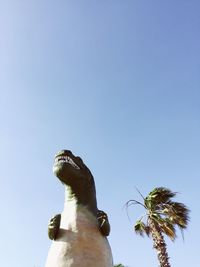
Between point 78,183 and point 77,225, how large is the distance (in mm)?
787

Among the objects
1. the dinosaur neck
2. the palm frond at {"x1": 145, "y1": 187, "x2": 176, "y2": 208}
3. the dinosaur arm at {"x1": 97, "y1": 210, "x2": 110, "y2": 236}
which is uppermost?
the palm frond at {"x1": 145, "y1": 187, "x2": 176, "y2": 208}

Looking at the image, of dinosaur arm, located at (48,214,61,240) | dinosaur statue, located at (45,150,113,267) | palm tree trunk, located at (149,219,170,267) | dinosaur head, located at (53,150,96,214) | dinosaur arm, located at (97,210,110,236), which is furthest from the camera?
palm tree trunk, located at (149,219,170,267)

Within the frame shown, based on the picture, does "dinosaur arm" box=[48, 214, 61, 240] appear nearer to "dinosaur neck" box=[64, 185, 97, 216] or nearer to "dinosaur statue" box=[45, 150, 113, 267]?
"dinosaur statue" box=[45, 150, 113, 267]

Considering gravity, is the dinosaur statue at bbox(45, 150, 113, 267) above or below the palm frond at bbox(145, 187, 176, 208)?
below

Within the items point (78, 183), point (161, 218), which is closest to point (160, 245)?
point (161, 218)

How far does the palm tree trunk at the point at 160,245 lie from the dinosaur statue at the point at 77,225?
770cm

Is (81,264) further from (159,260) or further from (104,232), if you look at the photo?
(159,260)

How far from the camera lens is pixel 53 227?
17.0 ft

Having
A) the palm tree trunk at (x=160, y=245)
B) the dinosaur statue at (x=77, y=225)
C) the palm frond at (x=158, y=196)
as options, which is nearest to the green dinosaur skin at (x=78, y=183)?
the dinosaur statue at (x=77, y=225)

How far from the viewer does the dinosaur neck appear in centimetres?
546

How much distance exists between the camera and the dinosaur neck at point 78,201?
17.9 feet

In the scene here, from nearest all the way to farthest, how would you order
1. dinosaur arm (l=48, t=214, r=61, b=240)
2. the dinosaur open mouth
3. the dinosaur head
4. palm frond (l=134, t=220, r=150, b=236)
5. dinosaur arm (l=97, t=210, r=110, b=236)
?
dinosaur arm (l=48, t=214, r=61, b=240), dinosaur arm (l=97, t=210, r=110, b=236), the dinosaur head, the dinosaur open mouth, palm frond (l=134, t=220, r=150, b=236)

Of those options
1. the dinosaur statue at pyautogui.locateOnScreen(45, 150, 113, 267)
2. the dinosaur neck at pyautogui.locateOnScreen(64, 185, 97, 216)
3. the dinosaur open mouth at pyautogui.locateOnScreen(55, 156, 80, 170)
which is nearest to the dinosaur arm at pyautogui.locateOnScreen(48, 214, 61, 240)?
the dinosaur statue at pyautogui.locateOnScreen(45, 150, 113, 267)

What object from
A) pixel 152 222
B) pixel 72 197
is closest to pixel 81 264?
pixel 72 197
